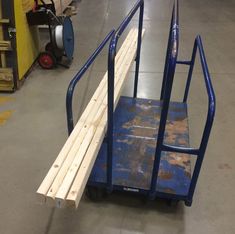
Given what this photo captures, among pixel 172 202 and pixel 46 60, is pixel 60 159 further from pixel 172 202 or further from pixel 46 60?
pixel 46 60

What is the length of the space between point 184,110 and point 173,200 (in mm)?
1014

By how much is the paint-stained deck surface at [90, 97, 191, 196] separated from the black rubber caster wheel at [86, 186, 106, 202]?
0.32 ft

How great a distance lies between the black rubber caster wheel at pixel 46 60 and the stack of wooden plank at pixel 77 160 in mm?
1672

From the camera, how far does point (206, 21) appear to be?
5.95 meters

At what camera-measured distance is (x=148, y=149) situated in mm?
2240

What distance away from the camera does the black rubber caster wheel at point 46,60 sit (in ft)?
12.3

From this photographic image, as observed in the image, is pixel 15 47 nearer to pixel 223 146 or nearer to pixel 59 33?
pixel 59 33

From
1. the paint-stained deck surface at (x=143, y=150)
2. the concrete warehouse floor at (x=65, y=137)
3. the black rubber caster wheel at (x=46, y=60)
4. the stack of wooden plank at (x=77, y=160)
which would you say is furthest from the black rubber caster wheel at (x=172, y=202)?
the black rubber caster wheel at (x=46, y=60)

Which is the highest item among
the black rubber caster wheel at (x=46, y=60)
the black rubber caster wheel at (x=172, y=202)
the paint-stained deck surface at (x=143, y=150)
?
the black rubber caster wheel at (x=46, y=60)

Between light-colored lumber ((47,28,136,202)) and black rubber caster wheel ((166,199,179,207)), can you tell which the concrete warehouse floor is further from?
light-colored lumber ((47,28,136,202))

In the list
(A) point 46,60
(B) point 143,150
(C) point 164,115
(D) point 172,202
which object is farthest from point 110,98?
(A) point 46,60

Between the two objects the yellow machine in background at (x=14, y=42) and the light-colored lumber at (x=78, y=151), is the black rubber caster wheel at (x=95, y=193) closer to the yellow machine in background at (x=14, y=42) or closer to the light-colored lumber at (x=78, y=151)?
the light-colored lumber at (x=78, y=151)

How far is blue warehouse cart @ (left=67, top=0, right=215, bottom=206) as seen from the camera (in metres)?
1.59

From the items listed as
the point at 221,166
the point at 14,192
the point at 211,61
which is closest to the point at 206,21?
the point at 211,61
